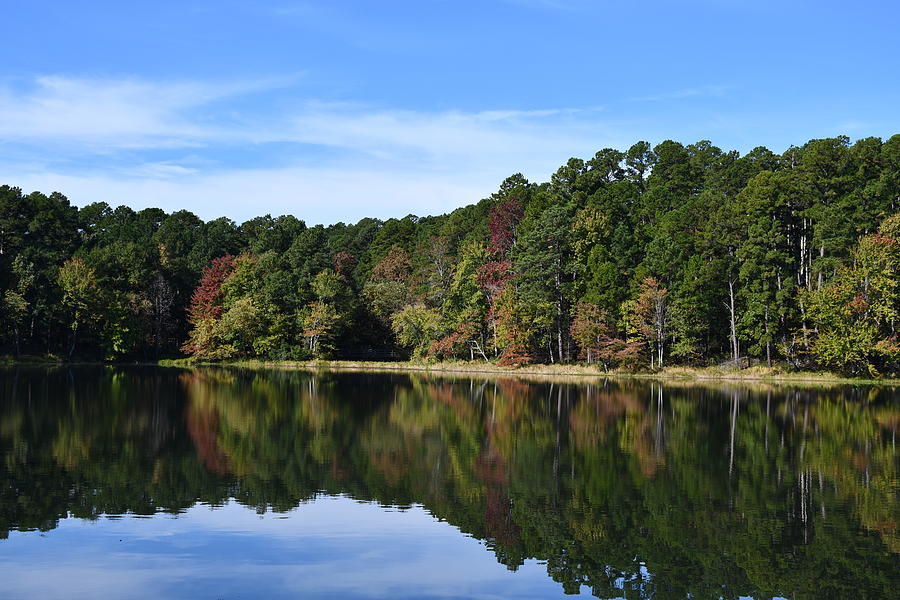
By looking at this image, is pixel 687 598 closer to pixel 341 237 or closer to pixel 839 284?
pixel 839 284

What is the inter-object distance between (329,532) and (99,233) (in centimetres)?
9544

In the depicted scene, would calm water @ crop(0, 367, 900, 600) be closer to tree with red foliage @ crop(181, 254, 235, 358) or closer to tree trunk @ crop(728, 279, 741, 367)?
tree trunk @ crop(728, 279, 741, 367)

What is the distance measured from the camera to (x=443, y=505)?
52.7 feet

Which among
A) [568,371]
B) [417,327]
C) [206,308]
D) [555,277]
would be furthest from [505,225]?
[206,308]

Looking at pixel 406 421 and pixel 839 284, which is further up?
pixel 839 284

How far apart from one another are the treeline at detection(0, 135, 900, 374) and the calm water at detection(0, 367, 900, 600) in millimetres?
26089

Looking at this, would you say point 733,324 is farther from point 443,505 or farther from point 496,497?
point 443,505

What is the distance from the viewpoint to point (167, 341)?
83.4m

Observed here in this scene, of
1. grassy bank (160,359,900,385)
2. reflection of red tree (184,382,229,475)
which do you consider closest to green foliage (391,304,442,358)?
grassy bank (160,359,900,385)

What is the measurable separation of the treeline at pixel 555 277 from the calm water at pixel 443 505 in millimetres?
A: 26089

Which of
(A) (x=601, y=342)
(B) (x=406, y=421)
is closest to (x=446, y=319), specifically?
(A) (x=601, y=342)

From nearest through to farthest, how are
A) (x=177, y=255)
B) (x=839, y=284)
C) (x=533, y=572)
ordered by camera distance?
(x=533, y=572)
(x=839, y=284)
(x=177, y=255)

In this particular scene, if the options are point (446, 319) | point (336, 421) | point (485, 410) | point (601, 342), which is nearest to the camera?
point (336, 421)

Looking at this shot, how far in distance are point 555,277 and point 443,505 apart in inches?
2036
